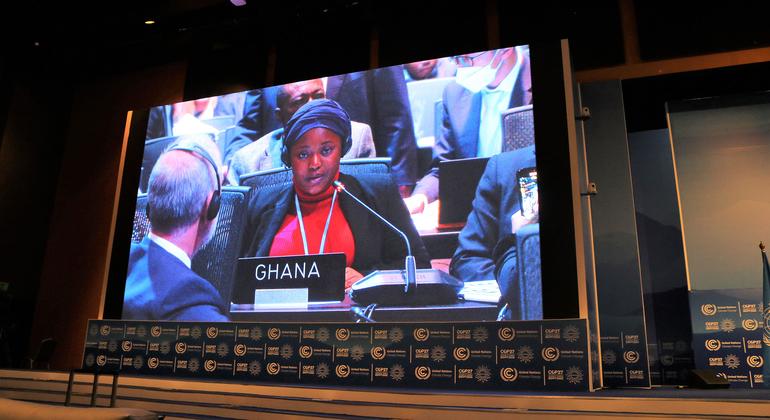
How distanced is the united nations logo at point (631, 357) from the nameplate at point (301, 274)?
107 inches

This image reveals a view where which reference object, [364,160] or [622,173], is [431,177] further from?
[622,173]

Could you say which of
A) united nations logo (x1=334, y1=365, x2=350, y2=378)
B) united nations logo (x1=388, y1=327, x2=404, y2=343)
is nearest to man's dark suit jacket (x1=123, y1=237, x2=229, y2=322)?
united nations logo (x1=334, y1=365, x2=350, y2=378)

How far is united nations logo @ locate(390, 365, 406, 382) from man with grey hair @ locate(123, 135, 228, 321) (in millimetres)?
1854

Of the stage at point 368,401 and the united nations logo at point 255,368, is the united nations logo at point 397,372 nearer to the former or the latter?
the stage at point 368,401

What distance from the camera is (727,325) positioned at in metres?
5.56

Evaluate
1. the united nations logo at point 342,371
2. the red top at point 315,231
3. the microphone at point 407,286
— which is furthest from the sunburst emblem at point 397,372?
the red top at point 315,231

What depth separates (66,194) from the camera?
858 centimetres

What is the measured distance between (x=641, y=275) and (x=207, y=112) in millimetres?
4851

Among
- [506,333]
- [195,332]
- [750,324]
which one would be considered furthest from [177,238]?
[750,324]

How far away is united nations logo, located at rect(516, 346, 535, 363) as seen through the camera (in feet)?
13.9

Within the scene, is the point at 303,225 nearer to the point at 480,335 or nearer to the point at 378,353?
the point at 378,353

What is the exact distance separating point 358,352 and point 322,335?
1.17 feet

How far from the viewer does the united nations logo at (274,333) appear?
5082 millimetres

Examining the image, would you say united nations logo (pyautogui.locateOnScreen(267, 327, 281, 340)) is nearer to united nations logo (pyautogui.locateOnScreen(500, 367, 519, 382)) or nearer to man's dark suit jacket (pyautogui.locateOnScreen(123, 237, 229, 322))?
man's dark suit jacket (pyautogui.locateOnScreen(123, 237, 229, 322))
